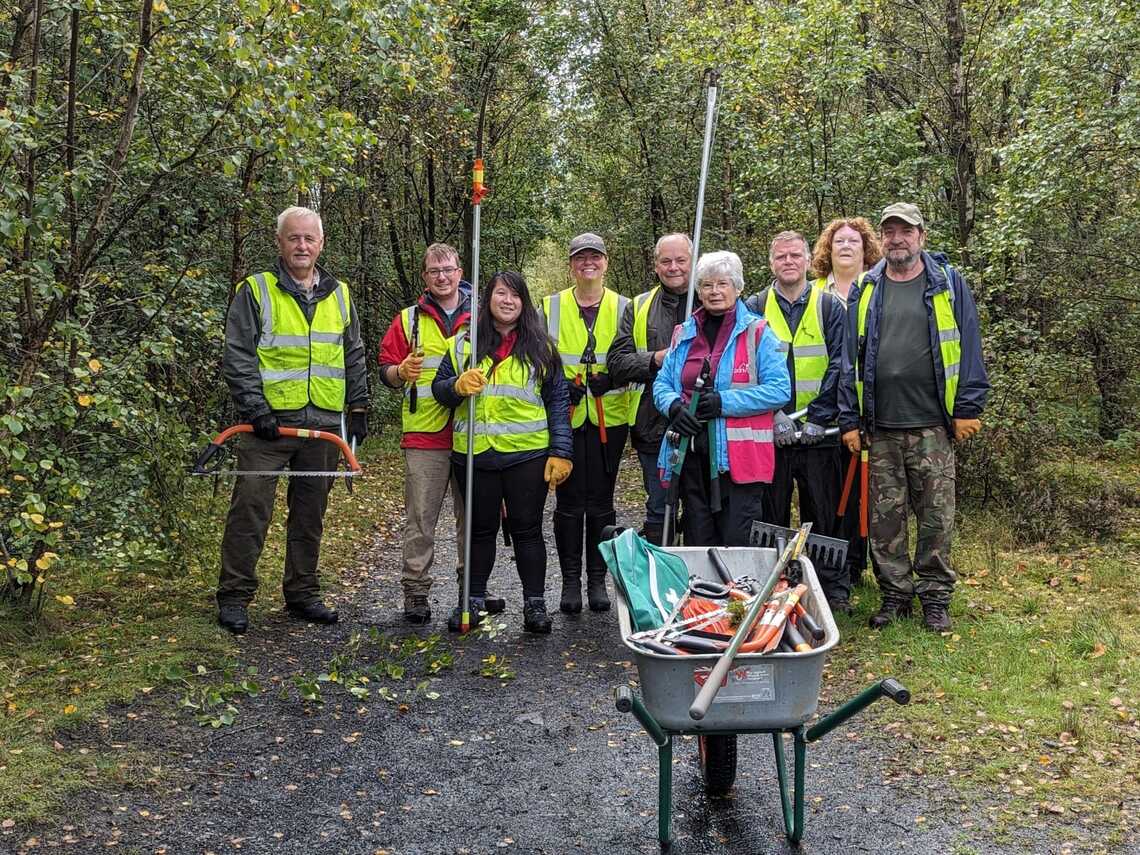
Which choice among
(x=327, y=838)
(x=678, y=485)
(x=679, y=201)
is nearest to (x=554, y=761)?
(x=327, y=838)

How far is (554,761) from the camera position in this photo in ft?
15.7

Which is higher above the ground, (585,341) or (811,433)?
(585,341)

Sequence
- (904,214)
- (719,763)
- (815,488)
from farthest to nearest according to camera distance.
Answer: (815,488), (904,214), (719,763)

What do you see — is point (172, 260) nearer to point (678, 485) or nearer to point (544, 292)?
point (678, 485)

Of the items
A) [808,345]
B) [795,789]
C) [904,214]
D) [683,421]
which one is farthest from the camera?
[808,345]

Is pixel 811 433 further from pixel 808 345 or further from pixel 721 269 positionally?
pixel 721 269

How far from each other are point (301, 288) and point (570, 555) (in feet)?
7.93

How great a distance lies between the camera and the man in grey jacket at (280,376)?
20.7 feet

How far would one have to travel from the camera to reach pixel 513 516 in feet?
21.5

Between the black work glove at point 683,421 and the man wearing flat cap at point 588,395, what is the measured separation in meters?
1.11

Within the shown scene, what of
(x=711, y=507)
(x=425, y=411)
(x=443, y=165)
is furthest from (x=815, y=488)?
(x=443, y=165)

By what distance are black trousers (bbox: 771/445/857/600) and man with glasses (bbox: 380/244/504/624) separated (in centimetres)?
197

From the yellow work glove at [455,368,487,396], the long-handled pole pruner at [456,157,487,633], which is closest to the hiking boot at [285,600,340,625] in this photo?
the long-handled pole pruner at [456,157,487,633]

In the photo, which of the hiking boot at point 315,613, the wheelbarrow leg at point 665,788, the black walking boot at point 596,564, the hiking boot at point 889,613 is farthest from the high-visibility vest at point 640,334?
the wheelbarrow leg at point 665,788
